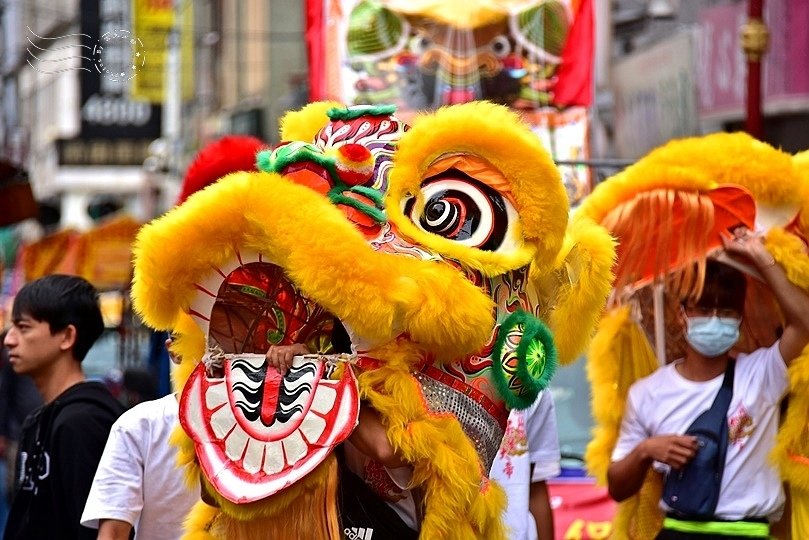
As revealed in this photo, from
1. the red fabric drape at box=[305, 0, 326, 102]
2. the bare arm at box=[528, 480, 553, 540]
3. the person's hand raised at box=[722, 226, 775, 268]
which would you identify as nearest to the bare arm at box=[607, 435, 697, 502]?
the bare arm at box=[528, 480, 553, 540]

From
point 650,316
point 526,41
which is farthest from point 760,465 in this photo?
point 526,41

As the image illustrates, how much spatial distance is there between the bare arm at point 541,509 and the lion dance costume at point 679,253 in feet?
1.27

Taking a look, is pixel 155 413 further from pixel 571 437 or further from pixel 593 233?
pixel 571 437

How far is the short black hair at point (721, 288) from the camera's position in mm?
5578

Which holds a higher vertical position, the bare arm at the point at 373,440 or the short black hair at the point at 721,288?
the bare arm at the point at 373,440

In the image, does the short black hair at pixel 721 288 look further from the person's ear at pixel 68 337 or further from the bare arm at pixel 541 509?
the person's ear at pixel 68 337

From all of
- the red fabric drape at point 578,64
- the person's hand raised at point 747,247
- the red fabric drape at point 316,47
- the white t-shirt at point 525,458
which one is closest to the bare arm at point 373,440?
the white t-shirt at point 525,458

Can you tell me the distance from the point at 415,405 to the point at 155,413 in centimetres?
107

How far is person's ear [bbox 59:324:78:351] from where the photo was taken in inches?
206

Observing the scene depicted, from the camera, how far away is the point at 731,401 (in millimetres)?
5562

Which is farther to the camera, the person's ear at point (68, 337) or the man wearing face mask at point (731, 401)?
the man wearing face mask at point (731, 401)

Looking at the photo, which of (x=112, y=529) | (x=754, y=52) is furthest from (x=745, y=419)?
(x=754, y=52)

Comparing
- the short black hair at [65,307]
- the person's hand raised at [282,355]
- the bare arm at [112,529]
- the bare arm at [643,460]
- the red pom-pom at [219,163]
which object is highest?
the red pom-pom at [219,163]

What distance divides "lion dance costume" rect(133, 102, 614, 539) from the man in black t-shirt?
2.91ft
